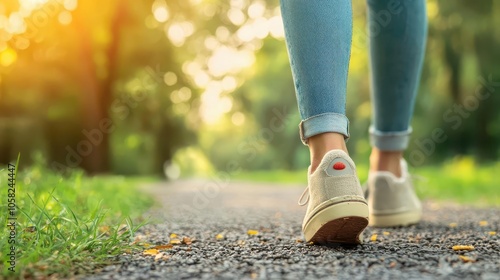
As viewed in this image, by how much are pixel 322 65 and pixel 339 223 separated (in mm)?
387

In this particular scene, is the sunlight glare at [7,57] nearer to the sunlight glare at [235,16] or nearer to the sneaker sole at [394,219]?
the sunlight glare at [235,16]

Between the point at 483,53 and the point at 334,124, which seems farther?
the point at 483,53

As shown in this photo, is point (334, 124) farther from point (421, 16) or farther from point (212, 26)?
point (212, 26)

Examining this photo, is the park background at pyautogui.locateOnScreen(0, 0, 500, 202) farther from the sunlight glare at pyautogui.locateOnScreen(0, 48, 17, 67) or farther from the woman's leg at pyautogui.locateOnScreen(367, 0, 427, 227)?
the woman's leg at pyautogui.locateOnScreen(367, 0, 427, 227)

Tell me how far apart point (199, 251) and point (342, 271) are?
457 millimetres

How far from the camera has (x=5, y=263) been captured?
117 centimetres

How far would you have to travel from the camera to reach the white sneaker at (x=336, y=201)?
1.36 meters

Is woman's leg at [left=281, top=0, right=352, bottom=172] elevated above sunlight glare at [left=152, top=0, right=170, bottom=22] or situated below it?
below

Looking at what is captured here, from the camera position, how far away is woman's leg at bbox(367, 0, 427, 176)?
1.94m

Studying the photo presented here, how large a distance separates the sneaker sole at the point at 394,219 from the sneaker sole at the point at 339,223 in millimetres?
570

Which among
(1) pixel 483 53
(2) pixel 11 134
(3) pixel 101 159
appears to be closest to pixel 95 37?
(3) pixel 101 159

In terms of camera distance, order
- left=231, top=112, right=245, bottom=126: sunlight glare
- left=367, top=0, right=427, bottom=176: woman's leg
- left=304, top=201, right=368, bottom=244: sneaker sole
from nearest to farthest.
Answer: left=304, top=201, right=368, bottom=244: sneaker sole < left=367, top=0, right=427, bottom=176: woman's leg < left=231, top=112, right=245, bottom=126: sunlight glare

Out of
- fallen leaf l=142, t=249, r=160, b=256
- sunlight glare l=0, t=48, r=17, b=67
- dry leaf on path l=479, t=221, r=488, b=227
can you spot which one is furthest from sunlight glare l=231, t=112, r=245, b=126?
fallen leaf l=142, t=249, r=160, b=256

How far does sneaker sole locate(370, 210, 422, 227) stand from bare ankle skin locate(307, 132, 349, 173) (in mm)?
690
